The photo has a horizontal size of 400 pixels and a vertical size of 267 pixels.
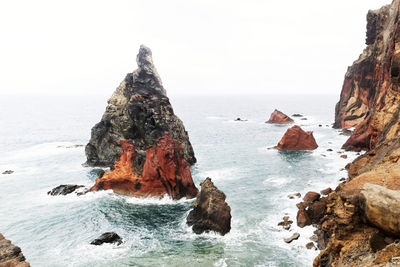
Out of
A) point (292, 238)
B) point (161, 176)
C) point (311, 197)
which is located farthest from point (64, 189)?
point (311, 197)

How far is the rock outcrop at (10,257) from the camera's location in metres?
20.1

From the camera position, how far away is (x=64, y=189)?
4909 centimetres

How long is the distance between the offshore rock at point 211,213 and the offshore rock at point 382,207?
21777 mm

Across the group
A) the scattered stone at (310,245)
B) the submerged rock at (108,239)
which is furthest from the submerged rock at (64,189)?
the scattered stone at (310,245)

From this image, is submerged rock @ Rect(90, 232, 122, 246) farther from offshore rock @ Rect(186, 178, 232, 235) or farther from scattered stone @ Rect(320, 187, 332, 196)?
scattered stone @ Rect(320, 187, 332, 196)

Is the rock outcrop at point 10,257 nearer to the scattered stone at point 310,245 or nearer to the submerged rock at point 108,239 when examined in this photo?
the submerged rock at point 108,239

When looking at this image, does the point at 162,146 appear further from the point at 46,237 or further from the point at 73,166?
the point at 73,166

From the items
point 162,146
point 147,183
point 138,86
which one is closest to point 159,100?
→ point 138,86

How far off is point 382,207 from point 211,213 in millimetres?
23401

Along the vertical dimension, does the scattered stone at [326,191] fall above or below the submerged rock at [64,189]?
above

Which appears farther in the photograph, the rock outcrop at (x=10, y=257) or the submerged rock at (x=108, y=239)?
the submerged rock at (x=108, y=239)

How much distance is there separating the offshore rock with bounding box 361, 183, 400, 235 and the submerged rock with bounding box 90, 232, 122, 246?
90.2 feet

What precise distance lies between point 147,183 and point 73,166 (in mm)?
30774

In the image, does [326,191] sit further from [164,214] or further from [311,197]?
[164,214]
